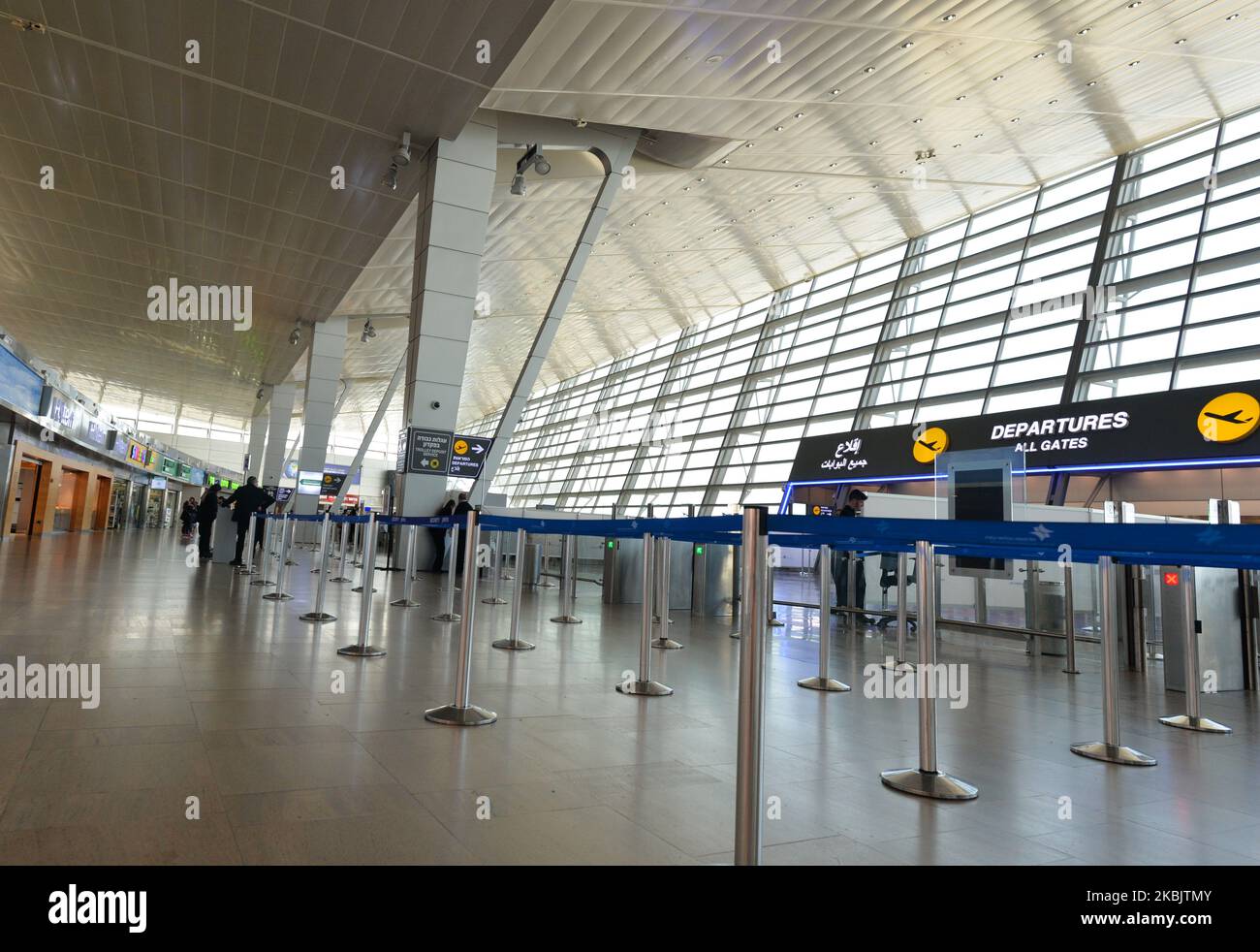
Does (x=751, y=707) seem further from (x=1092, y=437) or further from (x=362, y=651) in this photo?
(x=1092, y=437)

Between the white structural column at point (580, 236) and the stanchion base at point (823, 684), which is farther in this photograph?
the white structural column at point (580, 236)

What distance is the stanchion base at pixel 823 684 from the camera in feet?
16.6

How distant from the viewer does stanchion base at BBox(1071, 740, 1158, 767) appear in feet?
11.4

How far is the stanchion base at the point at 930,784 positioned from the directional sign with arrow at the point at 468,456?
10159 millimetres

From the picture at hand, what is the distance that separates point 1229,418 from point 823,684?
31.7 ft

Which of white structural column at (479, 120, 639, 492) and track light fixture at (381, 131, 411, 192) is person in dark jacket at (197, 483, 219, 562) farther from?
track light fixture at (381, 131, 411, 192)

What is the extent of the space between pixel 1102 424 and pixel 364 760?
13.3m

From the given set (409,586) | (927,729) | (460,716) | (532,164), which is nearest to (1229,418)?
(927,729)

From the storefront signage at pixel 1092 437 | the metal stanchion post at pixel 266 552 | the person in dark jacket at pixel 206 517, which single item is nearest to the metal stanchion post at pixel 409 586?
the metal stanchion post at pixel 266 552

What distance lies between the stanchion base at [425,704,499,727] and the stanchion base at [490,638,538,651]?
2.35m

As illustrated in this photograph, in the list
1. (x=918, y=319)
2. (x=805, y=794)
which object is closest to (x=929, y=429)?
(x=918, y=319)

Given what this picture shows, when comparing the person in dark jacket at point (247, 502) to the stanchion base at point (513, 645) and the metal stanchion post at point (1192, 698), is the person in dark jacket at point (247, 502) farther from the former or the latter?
the metal stanchion post at point (1192, 698)

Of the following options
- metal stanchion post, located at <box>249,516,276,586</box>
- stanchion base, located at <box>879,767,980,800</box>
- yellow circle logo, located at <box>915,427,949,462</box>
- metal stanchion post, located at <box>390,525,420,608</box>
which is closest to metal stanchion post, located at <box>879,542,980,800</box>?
stanchion base, located at <box>879,767,980,800</box>
